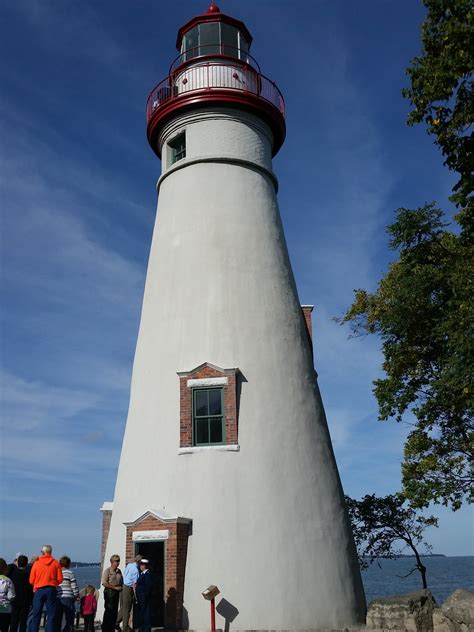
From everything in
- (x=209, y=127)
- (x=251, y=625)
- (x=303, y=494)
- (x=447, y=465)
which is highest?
(x=209, y=127)

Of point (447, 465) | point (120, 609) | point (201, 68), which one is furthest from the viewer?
point (201, 68)

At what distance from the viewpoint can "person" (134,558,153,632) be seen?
1168cm

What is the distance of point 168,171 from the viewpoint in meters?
17.1

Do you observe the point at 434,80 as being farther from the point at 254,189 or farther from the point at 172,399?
the point at 172,399

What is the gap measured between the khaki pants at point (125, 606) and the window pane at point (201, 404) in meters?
3.92

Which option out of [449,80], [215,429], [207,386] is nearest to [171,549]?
[215,429]

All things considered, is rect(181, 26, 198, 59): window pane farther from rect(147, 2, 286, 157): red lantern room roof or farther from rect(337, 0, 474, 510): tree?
rect(337, 0, 474, 510): tree

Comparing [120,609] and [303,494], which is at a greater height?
[303,494]

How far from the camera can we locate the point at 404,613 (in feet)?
41.0

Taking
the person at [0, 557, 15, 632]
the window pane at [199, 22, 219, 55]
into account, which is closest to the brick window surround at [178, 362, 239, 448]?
the person at [0, 557, 15, 632]

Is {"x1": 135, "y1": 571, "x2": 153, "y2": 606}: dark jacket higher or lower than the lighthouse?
lower

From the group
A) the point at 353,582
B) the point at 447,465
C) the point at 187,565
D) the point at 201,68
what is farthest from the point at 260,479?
the point at 201,68

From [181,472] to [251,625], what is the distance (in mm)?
3373

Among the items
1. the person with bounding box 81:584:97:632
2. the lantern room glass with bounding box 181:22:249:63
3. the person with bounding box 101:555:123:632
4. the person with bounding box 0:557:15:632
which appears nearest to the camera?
the person with bounding box 0:557:15:632
